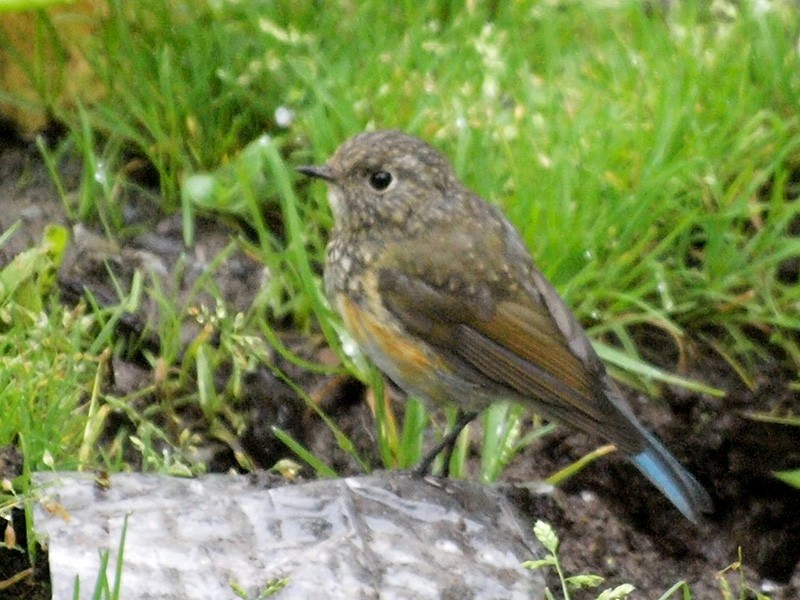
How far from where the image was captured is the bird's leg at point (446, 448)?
3.96m

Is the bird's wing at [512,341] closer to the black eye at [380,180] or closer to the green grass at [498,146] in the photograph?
the black eye at [380,180]

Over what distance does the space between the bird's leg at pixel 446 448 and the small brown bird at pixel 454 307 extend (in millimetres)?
23

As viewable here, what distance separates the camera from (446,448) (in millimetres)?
4160

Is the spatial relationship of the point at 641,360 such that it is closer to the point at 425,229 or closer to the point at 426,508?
the point at 425,229

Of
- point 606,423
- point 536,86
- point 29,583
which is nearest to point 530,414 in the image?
point 606,423

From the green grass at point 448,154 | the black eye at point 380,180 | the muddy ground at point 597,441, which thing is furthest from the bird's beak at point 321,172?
the muddy ground at point 597,441

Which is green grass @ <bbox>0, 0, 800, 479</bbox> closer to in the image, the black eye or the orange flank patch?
the black eye

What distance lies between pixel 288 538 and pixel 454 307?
941 millimetres

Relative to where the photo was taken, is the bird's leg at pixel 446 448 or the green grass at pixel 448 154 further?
the green grass at pixel 448 154

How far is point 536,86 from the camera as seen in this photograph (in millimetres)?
5531

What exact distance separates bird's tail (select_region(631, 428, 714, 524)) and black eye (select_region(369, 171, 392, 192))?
1.06 meters

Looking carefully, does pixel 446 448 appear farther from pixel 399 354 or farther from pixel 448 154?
pixel 448 154

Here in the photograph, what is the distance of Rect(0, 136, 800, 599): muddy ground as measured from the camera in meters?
4.44

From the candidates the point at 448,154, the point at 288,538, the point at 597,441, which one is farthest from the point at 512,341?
the point at 448,154
